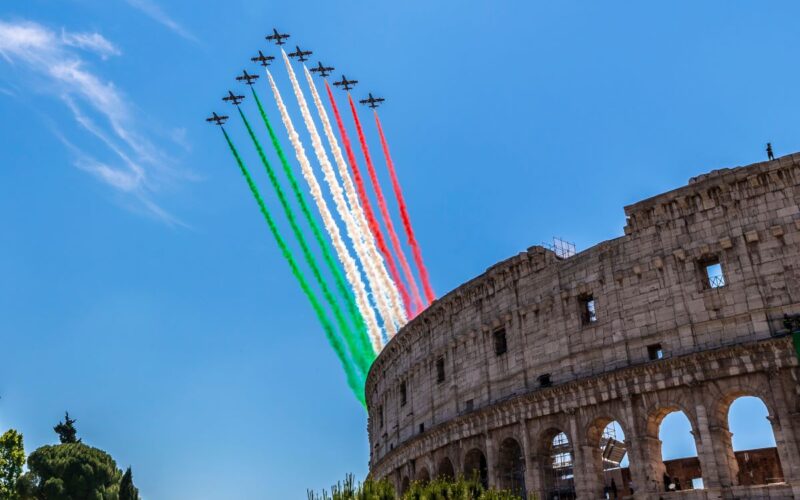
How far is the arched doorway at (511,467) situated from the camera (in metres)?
37.0

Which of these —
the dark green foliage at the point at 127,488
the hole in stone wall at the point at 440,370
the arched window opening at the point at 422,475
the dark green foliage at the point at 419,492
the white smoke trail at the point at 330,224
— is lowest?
the dark green foliage at the point at 419,492

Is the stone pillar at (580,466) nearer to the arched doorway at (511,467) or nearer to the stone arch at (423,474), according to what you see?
the arched doorway at (511,467)

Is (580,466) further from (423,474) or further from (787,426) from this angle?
(423,474)

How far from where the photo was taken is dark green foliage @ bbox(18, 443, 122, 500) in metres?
61.4

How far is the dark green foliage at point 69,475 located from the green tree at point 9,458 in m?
6.18

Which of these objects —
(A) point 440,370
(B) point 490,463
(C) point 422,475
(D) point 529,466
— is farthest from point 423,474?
(D) point 529,466

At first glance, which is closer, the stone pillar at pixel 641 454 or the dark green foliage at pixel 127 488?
the stone pillar at pixel 641 454

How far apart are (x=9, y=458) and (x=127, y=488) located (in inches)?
569

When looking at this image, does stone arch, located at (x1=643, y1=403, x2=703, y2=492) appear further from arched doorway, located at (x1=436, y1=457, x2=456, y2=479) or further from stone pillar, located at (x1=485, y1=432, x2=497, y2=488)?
arched doorway, located at (x1=436, y1=457, x2=456, y2=479)

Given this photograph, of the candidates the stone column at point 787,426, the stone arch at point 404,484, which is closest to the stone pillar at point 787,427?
the stone column at point 787,426

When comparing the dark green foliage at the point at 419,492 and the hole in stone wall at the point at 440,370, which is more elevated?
the hole in stone wall at the point at 440,370

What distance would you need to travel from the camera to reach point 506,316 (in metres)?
38.9

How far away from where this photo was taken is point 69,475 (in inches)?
2494

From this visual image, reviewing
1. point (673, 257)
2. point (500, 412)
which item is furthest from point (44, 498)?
point (673, 257)
